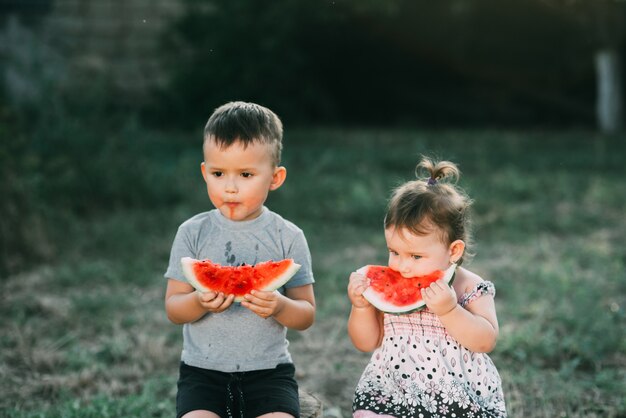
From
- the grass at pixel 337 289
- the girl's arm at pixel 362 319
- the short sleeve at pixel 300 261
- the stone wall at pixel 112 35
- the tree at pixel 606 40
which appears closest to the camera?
the girl's arm at pixel 362 319

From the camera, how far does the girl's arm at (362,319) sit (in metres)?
3.14

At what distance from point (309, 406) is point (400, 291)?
0.69m

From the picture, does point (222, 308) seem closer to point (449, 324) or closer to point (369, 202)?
point (449, 324)

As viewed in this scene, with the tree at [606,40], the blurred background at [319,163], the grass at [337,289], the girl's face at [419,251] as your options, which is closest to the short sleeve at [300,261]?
the girl's face at [419,251]

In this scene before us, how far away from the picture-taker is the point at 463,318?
304 cm

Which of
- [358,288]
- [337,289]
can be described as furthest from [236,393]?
[337,289]

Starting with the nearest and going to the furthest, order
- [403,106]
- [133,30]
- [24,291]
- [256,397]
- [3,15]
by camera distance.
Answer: [256,397], [24,291], [3,15], [133,30], [403,106]

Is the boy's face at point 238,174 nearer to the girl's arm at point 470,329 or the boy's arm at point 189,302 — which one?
the boy's arm at point 189,302

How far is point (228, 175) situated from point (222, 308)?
0.52 meters

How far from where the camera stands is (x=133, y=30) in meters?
17.0

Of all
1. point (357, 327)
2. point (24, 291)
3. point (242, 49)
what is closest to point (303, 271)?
point (357, 327)

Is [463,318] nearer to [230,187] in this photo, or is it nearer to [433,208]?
[433,208]

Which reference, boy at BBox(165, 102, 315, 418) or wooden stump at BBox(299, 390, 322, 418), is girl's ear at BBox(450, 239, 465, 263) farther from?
wooden stump at BBox(299, 390, 322, 418)

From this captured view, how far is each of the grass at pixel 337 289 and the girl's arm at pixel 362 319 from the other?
690 millimetres
